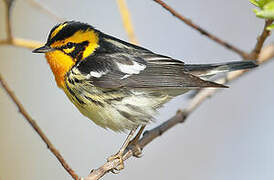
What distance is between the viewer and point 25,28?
6.25 meters

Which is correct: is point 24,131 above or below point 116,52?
below

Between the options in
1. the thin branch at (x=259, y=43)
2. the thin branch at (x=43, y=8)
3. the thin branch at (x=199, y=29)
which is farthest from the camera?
the thin branch at (x=43, y=8)

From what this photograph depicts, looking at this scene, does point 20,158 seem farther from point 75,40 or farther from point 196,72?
point 196,72

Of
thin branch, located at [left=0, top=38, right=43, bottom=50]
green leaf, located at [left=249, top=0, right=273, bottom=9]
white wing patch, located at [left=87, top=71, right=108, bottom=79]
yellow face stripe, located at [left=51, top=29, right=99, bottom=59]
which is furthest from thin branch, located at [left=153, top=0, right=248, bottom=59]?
thin branch, located at [left=0, top=38, right=43, bottom=50]

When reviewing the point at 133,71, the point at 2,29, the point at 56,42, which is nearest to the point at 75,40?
the point at 56,42

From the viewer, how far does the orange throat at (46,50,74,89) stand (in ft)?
12.0

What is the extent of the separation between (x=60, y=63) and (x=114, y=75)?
1.57 ft

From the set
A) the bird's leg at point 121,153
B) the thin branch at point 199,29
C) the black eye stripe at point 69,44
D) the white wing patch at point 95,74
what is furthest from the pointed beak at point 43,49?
the thin branch at point 199,29

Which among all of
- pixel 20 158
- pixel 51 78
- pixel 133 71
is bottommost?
pixel 20 158

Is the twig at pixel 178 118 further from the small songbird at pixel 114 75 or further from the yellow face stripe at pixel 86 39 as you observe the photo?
the yellow face stripe at pixel 86 39

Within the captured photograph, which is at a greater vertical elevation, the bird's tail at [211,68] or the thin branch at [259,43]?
the thin branch at [259,43]

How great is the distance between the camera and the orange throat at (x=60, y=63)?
3.65m

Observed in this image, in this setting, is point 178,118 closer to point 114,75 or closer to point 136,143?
point 136,143

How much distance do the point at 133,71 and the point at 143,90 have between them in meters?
0.20
